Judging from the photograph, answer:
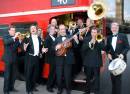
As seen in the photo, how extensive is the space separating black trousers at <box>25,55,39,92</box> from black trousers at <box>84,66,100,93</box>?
3.84 feet

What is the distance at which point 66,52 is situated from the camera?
9.14 m

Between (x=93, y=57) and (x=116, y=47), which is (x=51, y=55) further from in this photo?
(x=116, y=47)

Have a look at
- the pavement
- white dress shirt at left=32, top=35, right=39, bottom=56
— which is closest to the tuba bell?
the pavement

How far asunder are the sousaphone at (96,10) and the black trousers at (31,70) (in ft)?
5.33

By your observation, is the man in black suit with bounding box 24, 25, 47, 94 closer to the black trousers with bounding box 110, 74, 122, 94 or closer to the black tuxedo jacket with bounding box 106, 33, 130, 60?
the black tuxedo jacket with bounding box 106, 33, 130, 60

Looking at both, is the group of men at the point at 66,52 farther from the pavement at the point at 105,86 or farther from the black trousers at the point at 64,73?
the pavement at the point at 105,86

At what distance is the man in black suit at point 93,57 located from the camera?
344 inches

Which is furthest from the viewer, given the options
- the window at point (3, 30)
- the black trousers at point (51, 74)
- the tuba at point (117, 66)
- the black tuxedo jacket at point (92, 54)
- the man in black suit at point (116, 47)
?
the window at point (3, 30)

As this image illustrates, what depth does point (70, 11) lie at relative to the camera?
9266mm

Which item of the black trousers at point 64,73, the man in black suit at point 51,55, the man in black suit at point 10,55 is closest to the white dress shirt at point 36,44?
the man in black suit at point 51,55

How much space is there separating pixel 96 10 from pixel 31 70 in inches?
80.3

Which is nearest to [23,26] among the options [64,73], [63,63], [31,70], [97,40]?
[31,70]

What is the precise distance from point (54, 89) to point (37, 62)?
32.5 inches

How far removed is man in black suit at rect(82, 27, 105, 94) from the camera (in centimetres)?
873
